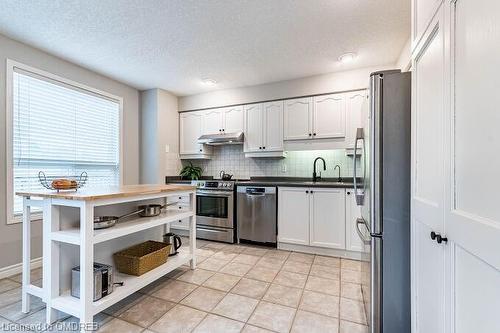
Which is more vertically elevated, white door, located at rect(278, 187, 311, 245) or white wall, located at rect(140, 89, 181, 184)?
white wall, located at rect(140, 89, 181, 184)

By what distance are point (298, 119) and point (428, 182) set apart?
2.54 meters

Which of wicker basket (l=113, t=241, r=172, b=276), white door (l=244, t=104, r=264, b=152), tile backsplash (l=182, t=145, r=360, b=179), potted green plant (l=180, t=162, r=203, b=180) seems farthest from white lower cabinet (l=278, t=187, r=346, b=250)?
potted green plant (l=180, t=162, r=203, b=180)

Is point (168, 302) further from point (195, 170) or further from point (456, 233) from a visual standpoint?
point (195, 170)

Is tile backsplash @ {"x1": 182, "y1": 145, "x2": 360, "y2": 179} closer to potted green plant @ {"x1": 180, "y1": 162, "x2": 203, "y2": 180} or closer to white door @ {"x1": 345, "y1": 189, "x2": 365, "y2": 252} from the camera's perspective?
potted green plant @ {"x1": 180, "y1": 162, "x2": 203, "y2": 180}

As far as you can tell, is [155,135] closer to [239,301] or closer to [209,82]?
[209,82]

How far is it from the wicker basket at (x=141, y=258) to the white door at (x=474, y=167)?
2.06 m

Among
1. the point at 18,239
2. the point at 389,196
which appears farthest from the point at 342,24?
the point at 18,239

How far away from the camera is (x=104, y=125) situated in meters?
3.58

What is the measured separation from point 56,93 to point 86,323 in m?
2.71

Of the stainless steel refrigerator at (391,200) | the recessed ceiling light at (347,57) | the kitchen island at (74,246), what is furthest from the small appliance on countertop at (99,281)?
the recessed ceiling light at (347,57)

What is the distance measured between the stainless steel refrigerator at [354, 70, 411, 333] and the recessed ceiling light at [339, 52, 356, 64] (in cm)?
157

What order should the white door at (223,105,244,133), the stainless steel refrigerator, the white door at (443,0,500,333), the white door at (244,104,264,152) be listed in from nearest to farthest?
the white door at (443,0,500,333) → the stainless steel refrigerator → the white door at (244,104,264,152) → the white door at (223,105,244,133)

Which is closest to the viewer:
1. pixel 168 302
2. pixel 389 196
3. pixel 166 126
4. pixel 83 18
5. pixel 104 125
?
pixel 389 196

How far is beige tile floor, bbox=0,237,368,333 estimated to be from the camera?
1669 millimetres
